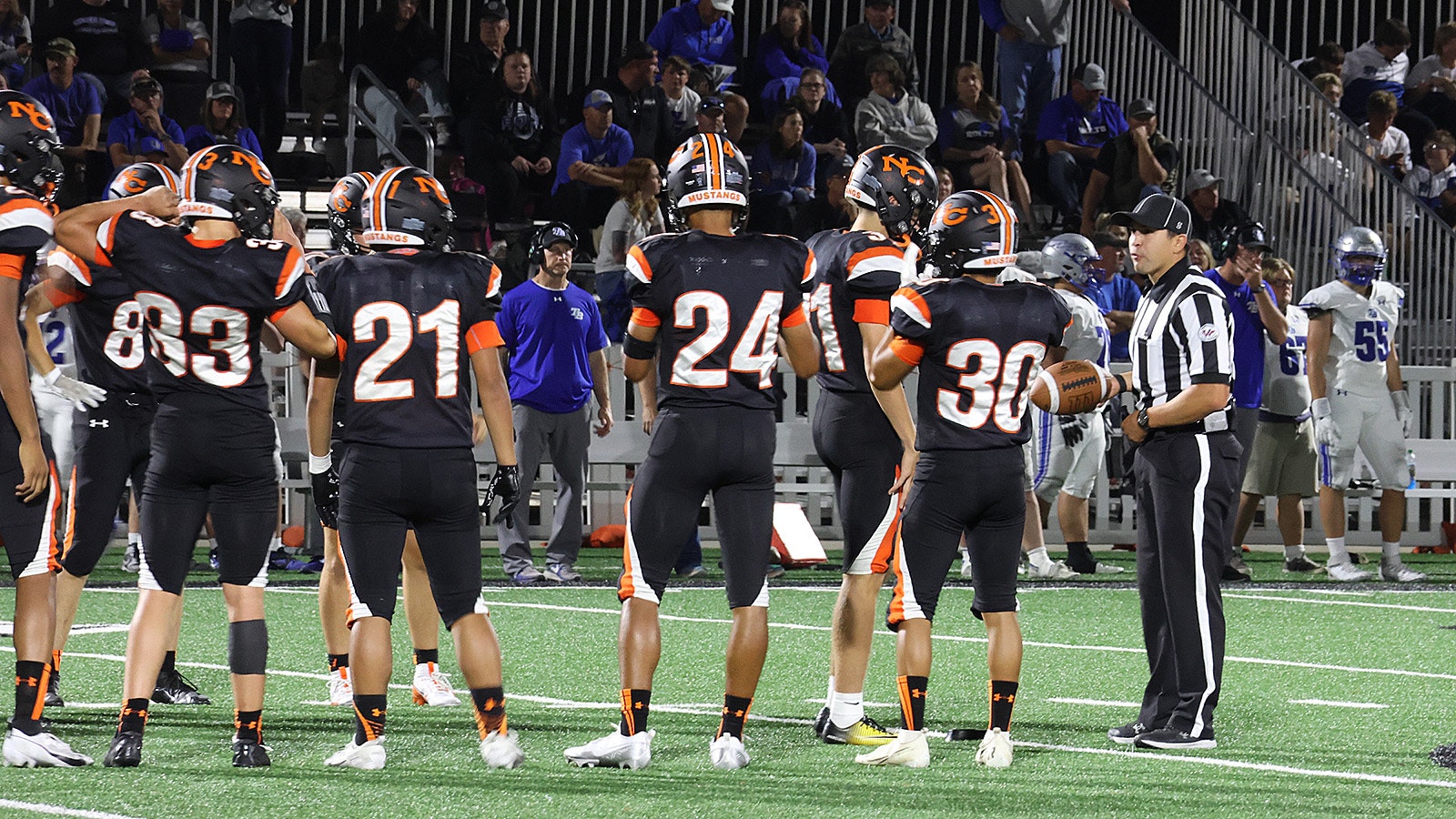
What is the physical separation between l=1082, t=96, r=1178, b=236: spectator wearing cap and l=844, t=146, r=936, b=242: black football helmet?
973cm

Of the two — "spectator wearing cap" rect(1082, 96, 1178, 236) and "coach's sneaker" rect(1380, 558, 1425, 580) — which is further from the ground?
"spectator wearing cap" rect(1082, 96, 1178, 236)

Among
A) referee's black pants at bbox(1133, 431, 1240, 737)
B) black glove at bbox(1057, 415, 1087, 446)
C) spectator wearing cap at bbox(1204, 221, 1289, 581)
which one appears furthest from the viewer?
black glove at bbox(1057, 415, 1087, 446)

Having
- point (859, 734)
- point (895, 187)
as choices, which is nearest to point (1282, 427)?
point (895, 187)

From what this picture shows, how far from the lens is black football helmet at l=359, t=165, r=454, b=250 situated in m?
6.08

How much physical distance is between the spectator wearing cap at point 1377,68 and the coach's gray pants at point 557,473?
10450 mm

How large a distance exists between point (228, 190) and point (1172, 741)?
3.71 meters

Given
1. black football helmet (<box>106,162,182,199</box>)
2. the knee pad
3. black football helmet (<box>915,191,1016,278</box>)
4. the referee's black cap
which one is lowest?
the knee pad

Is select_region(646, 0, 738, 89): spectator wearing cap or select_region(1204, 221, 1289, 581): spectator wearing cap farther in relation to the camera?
select_region(646, 0, 738, 89): spectator wearing cap

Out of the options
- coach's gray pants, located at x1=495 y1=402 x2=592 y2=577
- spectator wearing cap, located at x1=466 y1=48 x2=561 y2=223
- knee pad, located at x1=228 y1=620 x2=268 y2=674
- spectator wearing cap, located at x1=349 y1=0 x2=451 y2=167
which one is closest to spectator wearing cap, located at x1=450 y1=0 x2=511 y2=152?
spectator wearing cap, located at x1=349 y1=0 x2=451 y2=167

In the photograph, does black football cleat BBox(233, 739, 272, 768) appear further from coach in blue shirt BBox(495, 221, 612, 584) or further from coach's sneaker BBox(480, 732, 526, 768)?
coach in blue shirt BBox(495, 221, 612, 584)

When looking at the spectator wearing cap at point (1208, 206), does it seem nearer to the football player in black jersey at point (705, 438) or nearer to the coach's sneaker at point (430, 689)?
the coach's sneaker at point (430, 689)

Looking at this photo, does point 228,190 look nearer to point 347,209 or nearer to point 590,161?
point 347,209

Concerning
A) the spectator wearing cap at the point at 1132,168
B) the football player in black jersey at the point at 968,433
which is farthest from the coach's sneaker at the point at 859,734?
the spectator wearing cap at the point at 1132,168

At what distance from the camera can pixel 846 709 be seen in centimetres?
668
